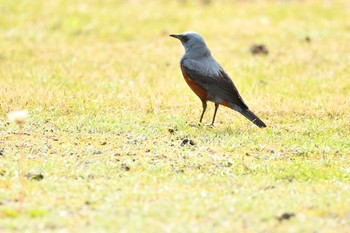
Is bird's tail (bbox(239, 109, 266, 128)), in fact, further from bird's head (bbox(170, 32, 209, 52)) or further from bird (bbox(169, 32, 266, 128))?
bird's head (bbox(170, 32, 209, 52))

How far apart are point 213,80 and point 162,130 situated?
1.07 metres

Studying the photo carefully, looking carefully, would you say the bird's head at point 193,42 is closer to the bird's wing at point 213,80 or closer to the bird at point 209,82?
the bird at point 209,82

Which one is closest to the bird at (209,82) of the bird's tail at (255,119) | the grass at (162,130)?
the bird's tail at (255,119)

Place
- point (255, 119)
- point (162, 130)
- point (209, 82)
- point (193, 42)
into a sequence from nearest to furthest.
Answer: point (162, 130)
point (255, 119)
point (209, 82)
point (193, 42)

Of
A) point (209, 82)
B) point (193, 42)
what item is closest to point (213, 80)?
point (209, 82)

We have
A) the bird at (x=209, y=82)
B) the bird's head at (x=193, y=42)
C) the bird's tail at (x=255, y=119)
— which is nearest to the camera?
the bird's tail at (x=255, y=119)

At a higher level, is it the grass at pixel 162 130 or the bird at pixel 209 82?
the bird at pixel 209 82

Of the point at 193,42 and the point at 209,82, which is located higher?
the point at 193,42

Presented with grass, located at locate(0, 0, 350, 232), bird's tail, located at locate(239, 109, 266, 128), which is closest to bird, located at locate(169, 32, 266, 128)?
bird's tail, located at locate(239, 109, 266, 128)

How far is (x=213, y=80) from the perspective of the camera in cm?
981

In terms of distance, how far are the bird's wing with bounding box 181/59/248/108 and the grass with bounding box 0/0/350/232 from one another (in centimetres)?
40

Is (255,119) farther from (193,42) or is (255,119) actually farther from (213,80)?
(193,42)

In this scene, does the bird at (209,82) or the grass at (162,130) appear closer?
the grass at (162,130)

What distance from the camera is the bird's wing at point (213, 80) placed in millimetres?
9703
